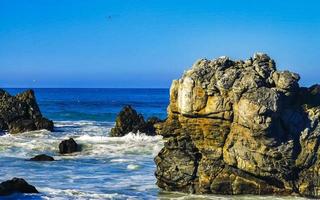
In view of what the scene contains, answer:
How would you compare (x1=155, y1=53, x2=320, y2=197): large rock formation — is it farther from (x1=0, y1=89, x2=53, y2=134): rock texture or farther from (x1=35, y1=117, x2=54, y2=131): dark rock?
(x1=0, y1=89, x2=53, y2=134): rock texture

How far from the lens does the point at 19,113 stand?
5344 cm

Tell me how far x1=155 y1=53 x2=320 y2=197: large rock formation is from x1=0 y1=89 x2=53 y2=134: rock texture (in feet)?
97.7

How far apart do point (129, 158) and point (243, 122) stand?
1347 centimetres

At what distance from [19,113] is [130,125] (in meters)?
11.8

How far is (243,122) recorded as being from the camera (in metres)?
21.0

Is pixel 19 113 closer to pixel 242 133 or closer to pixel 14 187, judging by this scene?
pixel 14 187

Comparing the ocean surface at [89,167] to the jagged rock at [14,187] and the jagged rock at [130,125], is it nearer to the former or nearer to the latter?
the jagged rock at [14,187]

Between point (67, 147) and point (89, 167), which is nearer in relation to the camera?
point (89, 167)

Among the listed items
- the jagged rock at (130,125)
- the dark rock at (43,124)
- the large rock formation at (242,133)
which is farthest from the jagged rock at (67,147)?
the large rock formation at (242,133)

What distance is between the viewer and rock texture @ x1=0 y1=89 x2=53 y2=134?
5087cm

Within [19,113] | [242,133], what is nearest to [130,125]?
[19,113]

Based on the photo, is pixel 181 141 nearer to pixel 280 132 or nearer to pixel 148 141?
pixel 280 132

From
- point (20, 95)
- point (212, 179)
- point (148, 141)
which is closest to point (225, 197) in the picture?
point (212, 179)

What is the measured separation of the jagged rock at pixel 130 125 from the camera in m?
Answer: 46.3
